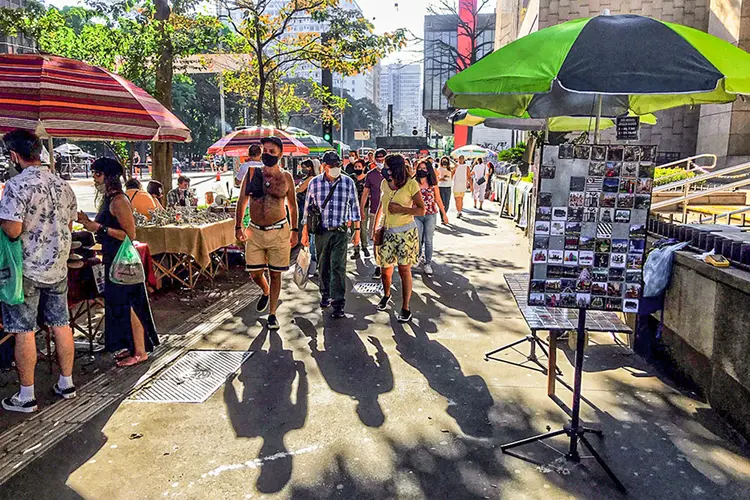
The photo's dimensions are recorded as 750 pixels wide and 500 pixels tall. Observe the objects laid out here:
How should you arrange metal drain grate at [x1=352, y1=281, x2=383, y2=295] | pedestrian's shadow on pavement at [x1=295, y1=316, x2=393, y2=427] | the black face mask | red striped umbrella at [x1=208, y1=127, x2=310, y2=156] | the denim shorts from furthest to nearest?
red striped umbrella at [x1=208, y1=127, x2=310, y2=156] < metal drain grate at [x1=352, y1=281, x2=383, y2=295] < the black face mask < pedestrian's shadow on pavement at [x1=295, y1=316, x2=393, y2=427] < the denim shorts

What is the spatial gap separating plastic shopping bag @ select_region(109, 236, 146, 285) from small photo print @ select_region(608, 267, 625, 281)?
12.8 feet

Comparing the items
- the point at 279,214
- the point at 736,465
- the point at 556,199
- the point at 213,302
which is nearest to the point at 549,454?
the point at 736,465

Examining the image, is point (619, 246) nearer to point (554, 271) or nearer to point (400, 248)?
point (554, 271)

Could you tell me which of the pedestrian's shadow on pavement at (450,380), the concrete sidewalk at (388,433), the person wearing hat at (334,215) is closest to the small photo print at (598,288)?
the concrete sidewalk at (388,433)

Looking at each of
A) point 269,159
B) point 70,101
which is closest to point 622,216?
point 269,159

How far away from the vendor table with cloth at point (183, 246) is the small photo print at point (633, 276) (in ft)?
18.7

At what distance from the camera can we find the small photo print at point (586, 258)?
3.62 m

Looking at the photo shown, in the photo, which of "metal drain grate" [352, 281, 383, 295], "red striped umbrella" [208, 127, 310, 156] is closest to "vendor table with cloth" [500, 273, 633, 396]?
"metal drain grate" [352, 281, 383, 295]

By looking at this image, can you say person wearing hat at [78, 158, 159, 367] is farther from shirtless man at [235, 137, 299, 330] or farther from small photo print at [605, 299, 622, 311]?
small photo print at [605, 299, 622, 311]

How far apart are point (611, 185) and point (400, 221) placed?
337 centimetres

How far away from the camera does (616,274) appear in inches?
144

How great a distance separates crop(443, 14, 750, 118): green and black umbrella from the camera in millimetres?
3543

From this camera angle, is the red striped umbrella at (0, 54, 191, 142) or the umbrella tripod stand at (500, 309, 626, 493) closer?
the umbrella tripod stand at (500, 309, 626, 493)

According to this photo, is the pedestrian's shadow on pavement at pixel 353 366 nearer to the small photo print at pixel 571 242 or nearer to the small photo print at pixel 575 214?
the small photo print at pixel 571 242
